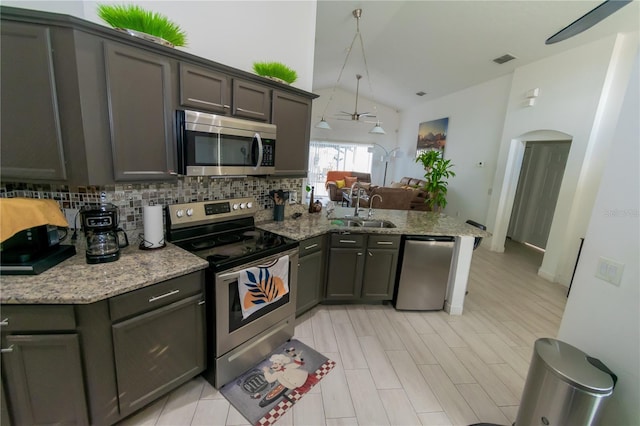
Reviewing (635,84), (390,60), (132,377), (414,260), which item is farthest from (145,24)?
(390,60)

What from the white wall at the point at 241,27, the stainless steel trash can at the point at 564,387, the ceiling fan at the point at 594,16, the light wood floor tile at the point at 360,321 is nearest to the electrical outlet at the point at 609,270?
the stainless steel trash can at the point at 564,387

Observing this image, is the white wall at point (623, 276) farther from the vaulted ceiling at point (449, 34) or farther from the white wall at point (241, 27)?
the vaulted ceiling at point (449, 34)

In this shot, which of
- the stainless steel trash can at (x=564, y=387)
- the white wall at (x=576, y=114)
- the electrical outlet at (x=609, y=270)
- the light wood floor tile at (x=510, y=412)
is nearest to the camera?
the stainless steel trash can at (x=564, y=387)

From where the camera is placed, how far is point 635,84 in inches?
48.6

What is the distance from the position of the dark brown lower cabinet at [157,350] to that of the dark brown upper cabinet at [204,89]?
1.29 meters

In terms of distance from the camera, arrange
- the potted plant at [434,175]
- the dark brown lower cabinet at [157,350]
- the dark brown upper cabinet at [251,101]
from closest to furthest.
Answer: the dark brown lower cabinet at [157,350] → the dark brown upper cabinet at [251,101] → the potted plant at [434,175]

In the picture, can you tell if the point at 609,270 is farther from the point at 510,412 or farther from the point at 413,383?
the point at 413,383

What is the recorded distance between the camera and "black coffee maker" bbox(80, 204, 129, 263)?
1457mm

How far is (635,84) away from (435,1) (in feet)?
10.2

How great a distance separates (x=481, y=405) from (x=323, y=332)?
128cm

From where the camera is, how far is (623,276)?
1233 mm

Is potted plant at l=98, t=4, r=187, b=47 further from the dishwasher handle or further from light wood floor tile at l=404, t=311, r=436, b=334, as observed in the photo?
light wood floor tile at l=404, t=311, r=436, b=334

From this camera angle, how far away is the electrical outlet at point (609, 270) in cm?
125

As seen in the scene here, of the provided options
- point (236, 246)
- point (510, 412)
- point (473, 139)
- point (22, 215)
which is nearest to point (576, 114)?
point (473, 139)
